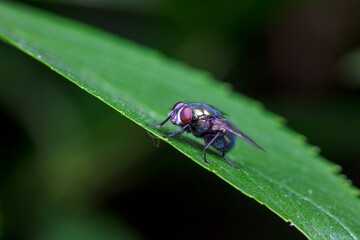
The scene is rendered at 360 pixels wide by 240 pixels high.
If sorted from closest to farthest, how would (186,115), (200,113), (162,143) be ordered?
(186,115) → (200,113) → (162,143)

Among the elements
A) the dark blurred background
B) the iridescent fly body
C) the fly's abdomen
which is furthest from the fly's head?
the dark blurred background

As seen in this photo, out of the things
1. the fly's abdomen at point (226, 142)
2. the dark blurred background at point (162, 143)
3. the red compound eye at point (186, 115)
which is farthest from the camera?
the dark blurred background at point (162, 143)

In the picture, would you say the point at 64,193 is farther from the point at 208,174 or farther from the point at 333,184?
the point at 333,184

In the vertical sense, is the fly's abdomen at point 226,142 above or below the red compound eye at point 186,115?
above

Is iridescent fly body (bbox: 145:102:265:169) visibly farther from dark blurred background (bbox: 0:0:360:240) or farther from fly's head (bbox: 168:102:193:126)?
dark blurred background (bbox: 0:0:360:240)

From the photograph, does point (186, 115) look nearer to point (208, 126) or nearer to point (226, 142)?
point (208, 126)

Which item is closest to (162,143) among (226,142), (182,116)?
(226,142)

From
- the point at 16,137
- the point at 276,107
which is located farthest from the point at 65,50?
the point at 276,107

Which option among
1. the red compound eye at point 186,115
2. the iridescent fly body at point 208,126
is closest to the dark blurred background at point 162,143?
the iridescent fly body at point 208,126

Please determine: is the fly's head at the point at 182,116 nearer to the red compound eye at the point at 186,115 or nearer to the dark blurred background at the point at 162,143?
the red compound eye at the point at 186,115
